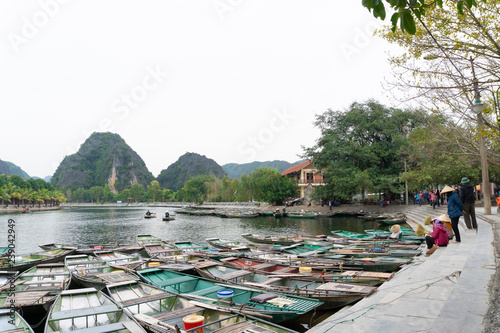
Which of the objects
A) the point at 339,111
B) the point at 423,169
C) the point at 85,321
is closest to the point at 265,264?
the point at 85,321

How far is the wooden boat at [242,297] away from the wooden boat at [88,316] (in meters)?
1.38

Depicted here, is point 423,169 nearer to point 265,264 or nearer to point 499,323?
point 265,264

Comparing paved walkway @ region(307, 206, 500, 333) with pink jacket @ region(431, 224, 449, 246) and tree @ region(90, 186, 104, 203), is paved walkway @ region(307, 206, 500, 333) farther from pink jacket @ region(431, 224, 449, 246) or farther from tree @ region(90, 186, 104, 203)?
tree @ region(90, 186, 104, 203)

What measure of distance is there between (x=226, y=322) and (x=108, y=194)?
151050mm

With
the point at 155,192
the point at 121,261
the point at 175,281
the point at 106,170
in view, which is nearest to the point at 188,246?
the point at 121,261

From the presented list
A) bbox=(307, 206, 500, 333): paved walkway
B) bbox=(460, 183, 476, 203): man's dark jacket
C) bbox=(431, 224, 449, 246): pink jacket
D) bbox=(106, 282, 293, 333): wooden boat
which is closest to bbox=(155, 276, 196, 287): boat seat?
bbox=(106, 282, 293, 333): wooden boat

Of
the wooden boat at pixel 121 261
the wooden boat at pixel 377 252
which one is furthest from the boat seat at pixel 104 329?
the wooden boat at pixel 377 252

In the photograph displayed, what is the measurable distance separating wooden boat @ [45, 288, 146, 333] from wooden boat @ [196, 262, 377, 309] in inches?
112

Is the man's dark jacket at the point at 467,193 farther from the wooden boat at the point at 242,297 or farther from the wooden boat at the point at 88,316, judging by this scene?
the wooden boat at the point at 88,316

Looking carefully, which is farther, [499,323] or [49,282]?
[49,282]

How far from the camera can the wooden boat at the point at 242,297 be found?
5930mm

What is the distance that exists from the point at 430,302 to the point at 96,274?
8714 millimetres

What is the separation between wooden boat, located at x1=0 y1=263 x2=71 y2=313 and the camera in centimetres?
712

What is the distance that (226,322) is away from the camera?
18.4ft
